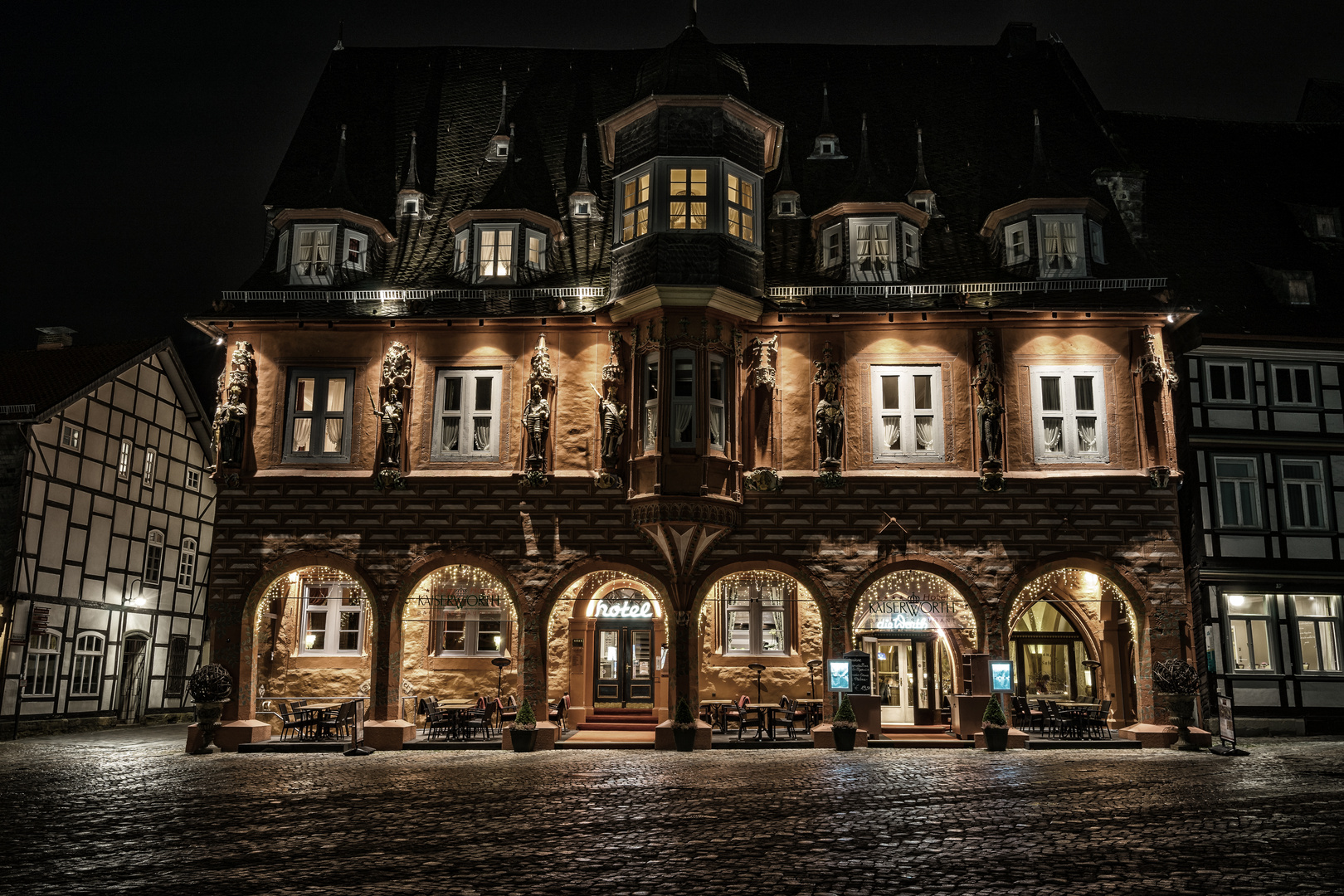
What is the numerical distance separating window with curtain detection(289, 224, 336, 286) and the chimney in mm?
14305

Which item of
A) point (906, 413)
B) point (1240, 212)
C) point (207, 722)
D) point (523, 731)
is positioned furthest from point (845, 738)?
point (1240, 212)

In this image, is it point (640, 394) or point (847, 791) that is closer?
point (847, 791)

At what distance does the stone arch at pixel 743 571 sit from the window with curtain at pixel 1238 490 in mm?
10800

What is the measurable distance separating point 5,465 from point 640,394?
17.9 m

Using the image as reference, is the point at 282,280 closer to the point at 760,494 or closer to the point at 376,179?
the point at 376,179

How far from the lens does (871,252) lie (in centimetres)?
2747

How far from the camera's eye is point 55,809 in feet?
51.2

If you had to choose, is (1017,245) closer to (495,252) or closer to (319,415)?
(495,252)

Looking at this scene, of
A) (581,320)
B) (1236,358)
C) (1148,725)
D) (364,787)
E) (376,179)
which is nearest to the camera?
(364,787)

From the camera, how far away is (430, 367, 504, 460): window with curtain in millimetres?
26109

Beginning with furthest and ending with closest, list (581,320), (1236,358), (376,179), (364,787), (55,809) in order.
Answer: (376,179)
(1236,358)
(581,320)
(364,787)
(55,809)

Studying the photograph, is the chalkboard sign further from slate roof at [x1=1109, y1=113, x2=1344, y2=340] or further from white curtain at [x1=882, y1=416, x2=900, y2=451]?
slate roof at [x1=1109, y1=113, x2=1344, y2=340]

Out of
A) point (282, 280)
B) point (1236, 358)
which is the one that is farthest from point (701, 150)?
point (1236, 358)

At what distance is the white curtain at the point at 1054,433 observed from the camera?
84.3ft
